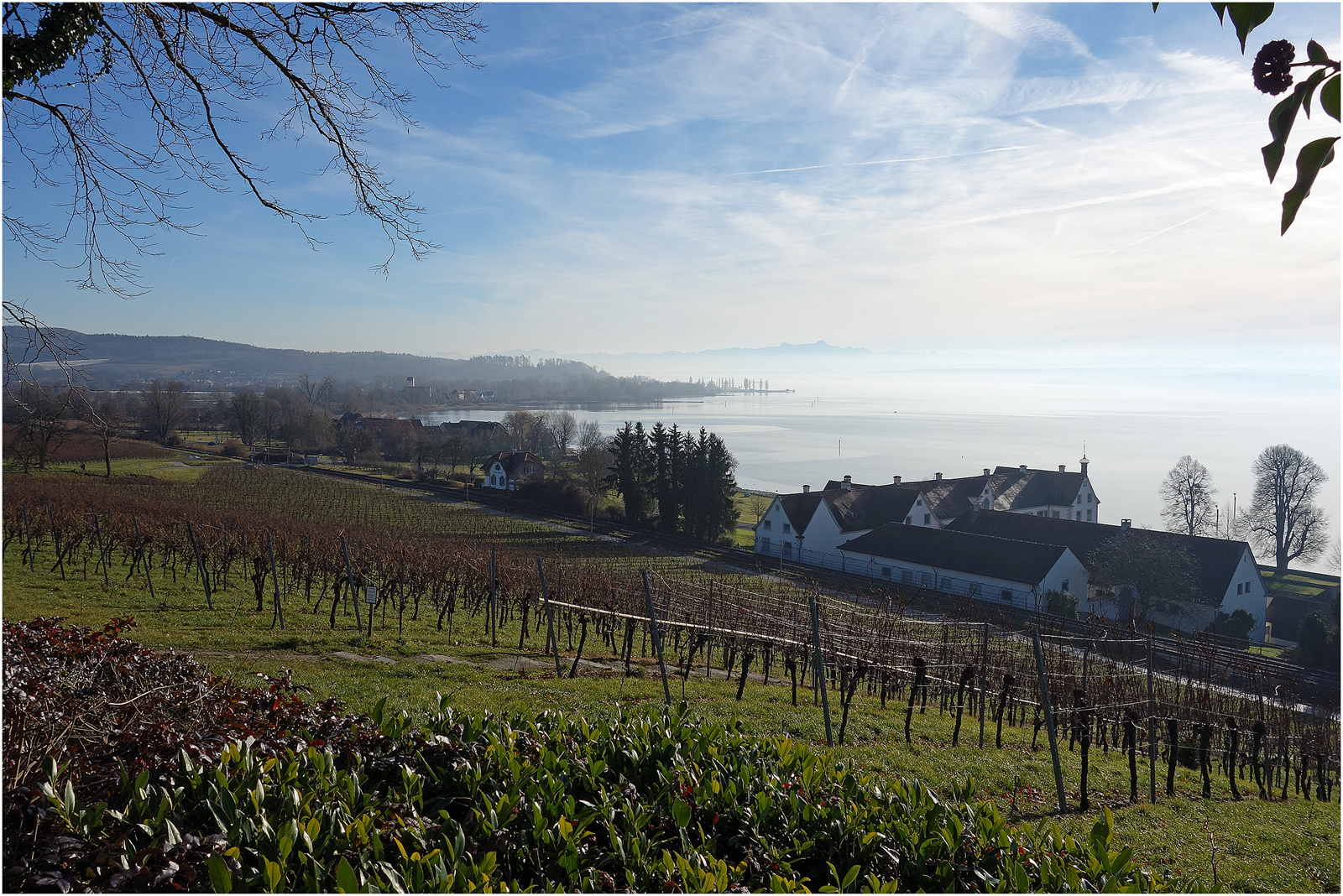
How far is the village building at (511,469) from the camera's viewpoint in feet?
222

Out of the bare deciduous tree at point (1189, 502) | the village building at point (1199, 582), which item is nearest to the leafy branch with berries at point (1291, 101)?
the village building at point (1199, 582)

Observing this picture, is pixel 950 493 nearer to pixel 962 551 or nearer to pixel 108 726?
pixel 962 551

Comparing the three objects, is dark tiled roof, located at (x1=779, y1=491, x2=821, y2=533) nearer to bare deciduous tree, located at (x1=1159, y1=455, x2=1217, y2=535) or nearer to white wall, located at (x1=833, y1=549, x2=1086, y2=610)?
white wall, located at (x1=833, y1=549, x2=1086, y2=610)

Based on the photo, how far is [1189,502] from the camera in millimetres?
49719

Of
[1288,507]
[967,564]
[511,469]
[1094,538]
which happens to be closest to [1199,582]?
[1094,538]

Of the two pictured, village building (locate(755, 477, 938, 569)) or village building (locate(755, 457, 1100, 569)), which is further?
village building (locate(755, 457, 1100, 569))

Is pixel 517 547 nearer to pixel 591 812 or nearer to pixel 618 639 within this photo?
pixel 618 639

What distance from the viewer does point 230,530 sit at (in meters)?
23.9

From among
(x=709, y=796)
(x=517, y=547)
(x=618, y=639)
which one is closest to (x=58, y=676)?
(x=709, y=796)

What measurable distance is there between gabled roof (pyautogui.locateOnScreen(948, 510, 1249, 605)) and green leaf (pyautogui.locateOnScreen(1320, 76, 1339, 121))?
39.0 metres

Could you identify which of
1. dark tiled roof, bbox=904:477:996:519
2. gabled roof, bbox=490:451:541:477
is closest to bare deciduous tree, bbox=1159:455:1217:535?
dark tiled roof, bbox=904:477:996:519

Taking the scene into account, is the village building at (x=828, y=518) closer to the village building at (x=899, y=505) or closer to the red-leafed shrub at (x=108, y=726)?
the village building at (x=899, y=505)

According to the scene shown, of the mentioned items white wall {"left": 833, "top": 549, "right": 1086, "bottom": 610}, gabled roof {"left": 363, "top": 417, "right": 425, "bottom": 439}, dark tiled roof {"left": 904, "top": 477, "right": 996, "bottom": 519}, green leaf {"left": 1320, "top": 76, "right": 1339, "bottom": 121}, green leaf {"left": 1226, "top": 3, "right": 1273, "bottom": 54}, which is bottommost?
white wall {"left": 833, "top": 549, "right": 1086, "bottom": 610}

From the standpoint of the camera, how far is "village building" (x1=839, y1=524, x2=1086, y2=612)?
3234 centimetres
